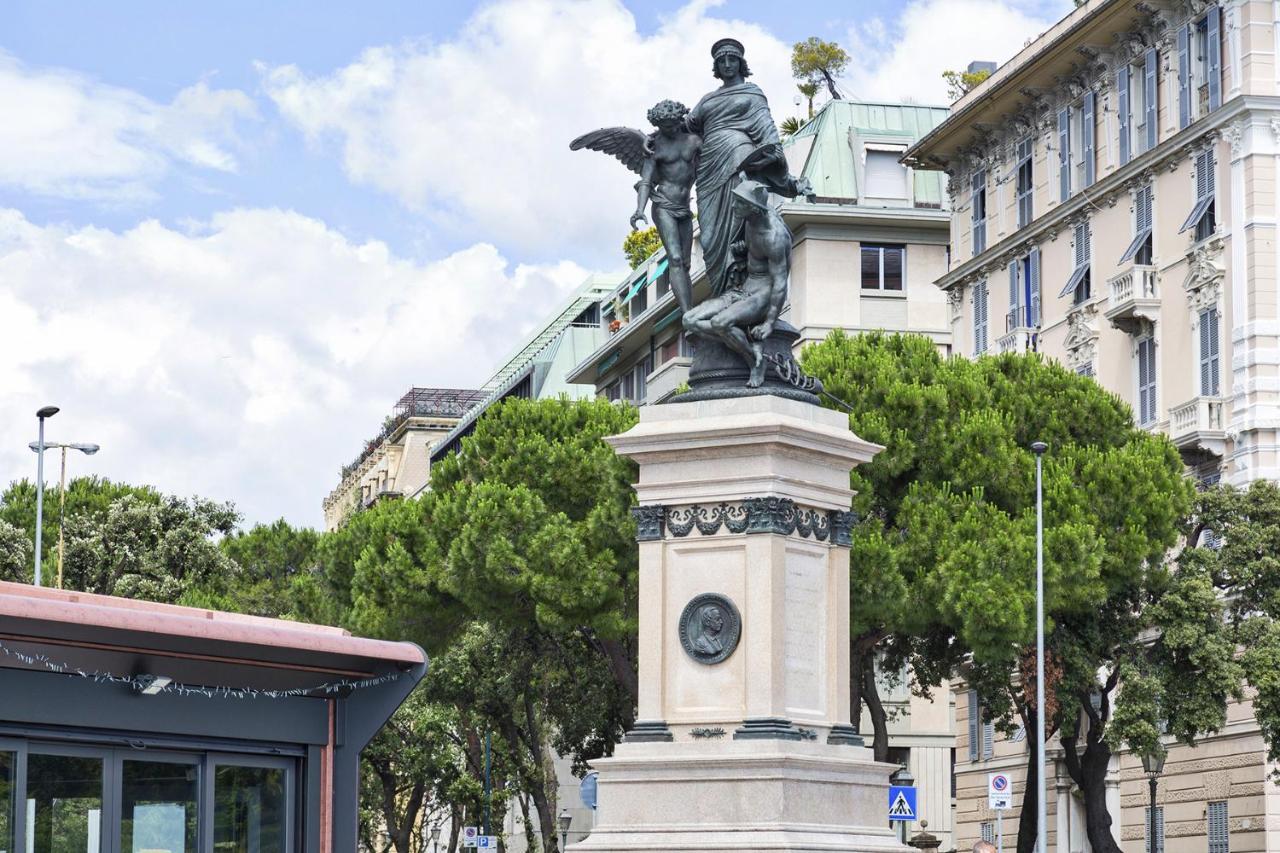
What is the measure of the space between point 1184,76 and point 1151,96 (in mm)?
1712

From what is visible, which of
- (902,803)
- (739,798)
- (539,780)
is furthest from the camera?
(539,780)

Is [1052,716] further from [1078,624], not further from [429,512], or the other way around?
[429,512]

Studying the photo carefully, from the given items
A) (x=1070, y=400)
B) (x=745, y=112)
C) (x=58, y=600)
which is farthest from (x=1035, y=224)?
(x=58, y=600)

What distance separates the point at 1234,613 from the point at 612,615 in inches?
481

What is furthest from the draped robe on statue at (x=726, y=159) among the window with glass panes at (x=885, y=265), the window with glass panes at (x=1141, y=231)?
the window with glass panes at (x=885, y=265)

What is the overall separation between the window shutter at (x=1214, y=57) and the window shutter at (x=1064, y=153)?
739 centimetres

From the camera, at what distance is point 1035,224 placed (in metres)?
60.6

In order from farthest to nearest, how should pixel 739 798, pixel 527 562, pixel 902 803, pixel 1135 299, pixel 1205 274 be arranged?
pixel 1135 299 < pixel 1205 274 < pixel 527 562 < pixel 902 803 < pixel 739 798

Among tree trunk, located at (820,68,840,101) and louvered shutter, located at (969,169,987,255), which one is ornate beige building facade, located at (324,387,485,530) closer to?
tree trunk, located at (820,68,840,101)

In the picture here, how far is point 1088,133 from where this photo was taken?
58.2 meters

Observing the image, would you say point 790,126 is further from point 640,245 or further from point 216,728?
point 216,728

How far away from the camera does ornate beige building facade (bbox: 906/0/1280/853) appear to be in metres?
50.1

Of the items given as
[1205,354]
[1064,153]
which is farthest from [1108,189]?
[1205,354]

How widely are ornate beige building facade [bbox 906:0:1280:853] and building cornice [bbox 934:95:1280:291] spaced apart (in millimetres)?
54
